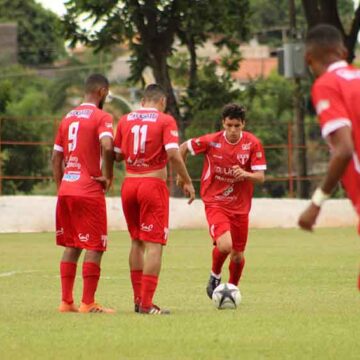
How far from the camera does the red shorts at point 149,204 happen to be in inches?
477

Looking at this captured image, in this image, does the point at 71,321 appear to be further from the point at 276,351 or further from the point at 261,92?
the point at 261,92

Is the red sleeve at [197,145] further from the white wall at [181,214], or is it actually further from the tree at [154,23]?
the tree at [154,23]

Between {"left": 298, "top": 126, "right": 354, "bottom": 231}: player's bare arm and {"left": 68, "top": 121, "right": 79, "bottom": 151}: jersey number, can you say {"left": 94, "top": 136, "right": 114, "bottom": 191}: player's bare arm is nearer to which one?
{"left": 68, "top": 121, "right": 79, "bottom": 151}: jersey number

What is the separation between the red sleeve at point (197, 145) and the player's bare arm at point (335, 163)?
5.57m

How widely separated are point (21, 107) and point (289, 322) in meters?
56.5

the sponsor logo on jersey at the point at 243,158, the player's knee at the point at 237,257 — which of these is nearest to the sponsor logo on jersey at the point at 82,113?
the sponsor logo on jersey at the point at 243,158

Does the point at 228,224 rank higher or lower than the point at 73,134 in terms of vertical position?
lower

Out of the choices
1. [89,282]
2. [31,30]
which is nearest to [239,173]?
[89,282]

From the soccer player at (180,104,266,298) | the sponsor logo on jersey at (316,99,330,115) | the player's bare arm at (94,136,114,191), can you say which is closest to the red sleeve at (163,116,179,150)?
the player's bare arm at (94,136,114,191)

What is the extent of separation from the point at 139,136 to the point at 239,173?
1.77 m

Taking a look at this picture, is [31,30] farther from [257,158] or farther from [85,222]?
[85,222]

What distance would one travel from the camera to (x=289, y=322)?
11.2 m

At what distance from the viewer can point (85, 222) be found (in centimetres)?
1237

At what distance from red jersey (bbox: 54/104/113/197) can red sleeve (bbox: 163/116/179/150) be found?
1.75 feet
